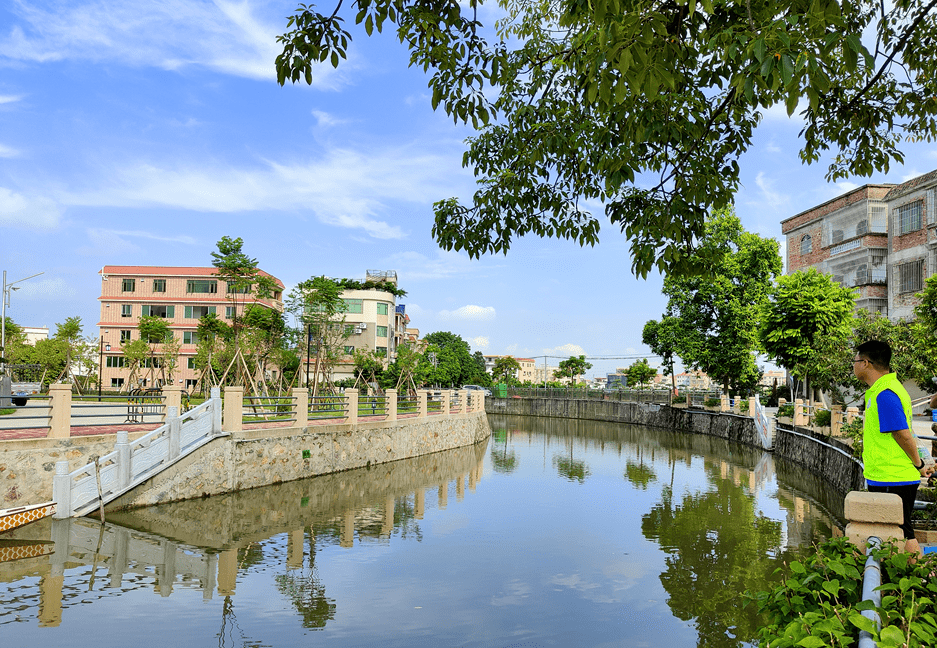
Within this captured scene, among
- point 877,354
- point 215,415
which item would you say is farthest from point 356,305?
point 877,354

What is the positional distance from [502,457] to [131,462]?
1389cm

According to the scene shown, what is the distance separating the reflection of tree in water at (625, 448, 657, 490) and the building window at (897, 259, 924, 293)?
574 inches

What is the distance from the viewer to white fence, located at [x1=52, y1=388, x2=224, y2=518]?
10.4 meters

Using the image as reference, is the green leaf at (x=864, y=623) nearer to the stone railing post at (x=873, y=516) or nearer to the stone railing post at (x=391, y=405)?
the stone railing post at (x=873, y=516)

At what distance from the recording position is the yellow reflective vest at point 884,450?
13.4 feet

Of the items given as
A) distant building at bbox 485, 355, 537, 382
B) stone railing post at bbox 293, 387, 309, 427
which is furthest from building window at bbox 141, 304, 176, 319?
distant building at bbox 485, 355, 537, 382

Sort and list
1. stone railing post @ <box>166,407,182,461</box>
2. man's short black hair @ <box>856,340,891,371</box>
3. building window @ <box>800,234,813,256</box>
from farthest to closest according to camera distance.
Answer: building window @ <box>800,234,813,256</box> → stone railing post @ <box>166,407,182,461</box> → man's short black hair @ <box>856,340,891,371</box>

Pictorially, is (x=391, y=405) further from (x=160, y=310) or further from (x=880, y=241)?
(x=160, y=310)

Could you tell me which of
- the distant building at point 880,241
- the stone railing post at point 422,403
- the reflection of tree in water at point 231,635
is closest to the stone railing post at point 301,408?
the stone railing post at point 422,403

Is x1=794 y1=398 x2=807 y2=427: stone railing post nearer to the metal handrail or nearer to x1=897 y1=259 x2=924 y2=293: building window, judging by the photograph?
x1=897 y1=259 x2=924 y2=293: building window

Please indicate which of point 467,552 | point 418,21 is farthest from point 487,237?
point 467,552

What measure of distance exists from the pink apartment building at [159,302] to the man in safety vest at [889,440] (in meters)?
46.8

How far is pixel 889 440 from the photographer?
13.6ft

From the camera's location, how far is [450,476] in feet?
57.6
